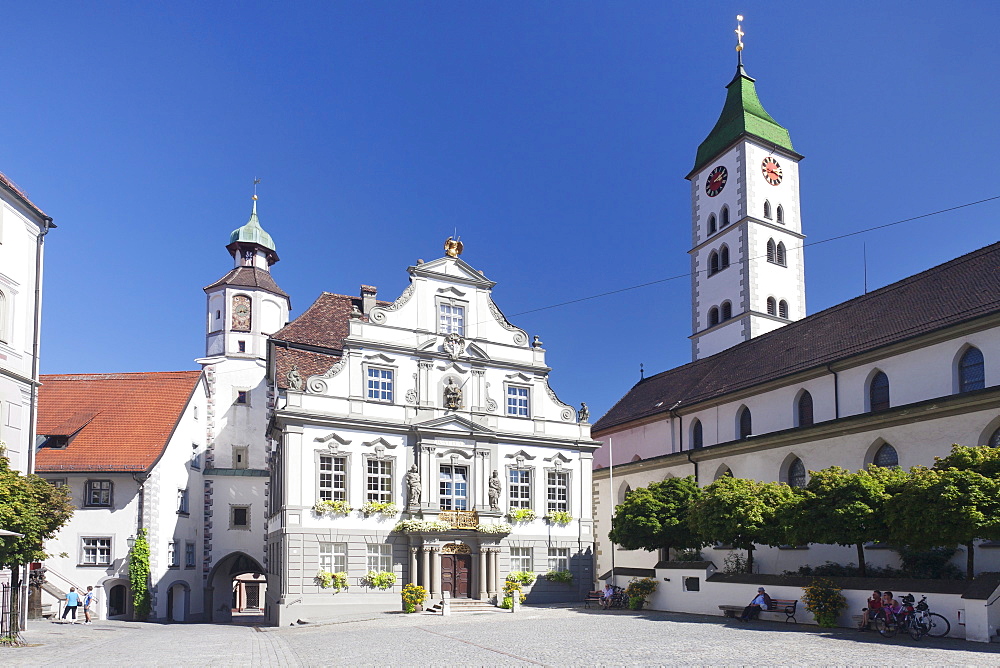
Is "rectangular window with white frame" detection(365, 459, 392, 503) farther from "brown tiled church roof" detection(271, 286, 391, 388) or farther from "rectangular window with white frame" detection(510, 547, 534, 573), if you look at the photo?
"rectangular window with white frame" detection(510, 547, 534, 573)

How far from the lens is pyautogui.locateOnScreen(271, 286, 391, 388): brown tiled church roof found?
130 feet

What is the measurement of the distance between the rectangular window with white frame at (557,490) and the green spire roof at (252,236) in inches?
1316

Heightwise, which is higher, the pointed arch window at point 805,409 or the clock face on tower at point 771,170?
the clock face on tower at point 771,170

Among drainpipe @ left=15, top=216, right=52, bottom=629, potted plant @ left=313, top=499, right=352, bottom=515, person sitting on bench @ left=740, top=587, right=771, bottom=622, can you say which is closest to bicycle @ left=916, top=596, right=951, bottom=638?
person sitting on bench @ left=740, top=587, right=771, bottom=622

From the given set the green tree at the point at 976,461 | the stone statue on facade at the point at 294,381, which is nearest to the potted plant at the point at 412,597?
the stone statue on facade at the point at 294,381

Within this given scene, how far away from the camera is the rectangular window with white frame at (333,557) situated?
3497 centimetres

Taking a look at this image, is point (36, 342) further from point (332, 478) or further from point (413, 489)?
point (413, 489)

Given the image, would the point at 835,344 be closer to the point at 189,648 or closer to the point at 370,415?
the point at 370,415

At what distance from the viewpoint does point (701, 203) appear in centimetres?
6175

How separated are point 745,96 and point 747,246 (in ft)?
37.9

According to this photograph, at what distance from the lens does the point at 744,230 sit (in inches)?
2206

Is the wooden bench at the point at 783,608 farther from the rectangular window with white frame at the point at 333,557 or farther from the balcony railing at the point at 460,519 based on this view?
the rectangular window with white frame at the point at 333,557

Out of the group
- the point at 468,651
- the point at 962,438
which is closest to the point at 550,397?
the point at 962,438

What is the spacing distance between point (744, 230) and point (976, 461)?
3404 centimetres
